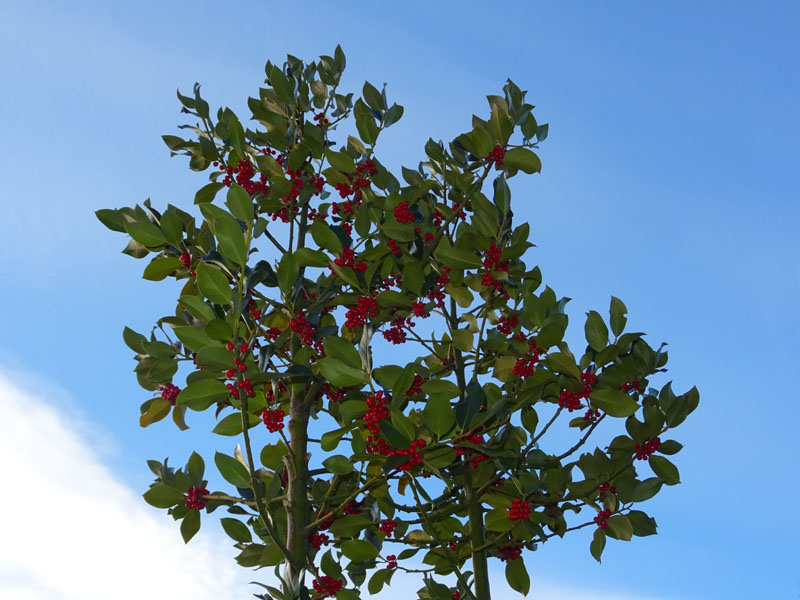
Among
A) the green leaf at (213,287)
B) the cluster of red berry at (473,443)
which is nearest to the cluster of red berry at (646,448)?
the cluster of red berry at (473,443)

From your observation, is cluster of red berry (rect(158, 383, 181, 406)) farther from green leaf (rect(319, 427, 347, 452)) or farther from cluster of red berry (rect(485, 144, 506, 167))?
cluster of red berry (rect(485, 144, 506, 167))

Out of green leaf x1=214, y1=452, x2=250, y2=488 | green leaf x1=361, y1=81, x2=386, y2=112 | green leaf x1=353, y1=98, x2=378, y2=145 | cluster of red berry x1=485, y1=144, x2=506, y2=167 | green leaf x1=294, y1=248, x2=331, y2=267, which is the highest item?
green leaf x1=361, y1=81, x2=386, y2=112

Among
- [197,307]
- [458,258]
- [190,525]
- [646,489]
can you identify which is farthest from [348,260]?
[646,489]

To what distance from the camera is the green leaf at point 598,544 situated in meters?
3.96

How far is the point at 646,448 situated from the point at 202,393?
7.40ft

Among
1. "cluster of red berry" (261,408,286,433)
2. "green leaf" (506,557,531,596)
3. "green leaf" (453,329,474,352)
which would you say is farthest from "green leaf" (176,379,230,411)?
"green leaf" (506,557,531,596)

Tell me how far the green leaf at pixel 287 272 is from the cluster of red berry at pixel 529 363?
1200mm

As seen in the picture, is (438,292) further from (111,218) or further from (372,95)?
(111,218)

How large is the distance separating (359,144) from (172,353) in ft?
5.31

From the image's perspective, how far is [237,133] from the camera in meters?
3.94

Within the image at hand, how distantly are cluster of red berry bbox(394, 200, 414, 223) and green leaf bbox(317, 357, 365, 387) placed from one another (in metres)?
1.03

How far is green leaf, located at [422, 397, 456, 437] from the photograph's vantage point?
10.2 ft

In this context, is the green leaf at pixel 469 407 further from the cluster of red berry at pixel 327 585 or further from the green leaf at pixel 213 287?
the cluster of red berry at pixel 327 585

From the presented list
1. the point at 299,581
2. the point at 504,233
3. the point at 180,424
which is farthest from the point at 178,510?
the point at 504,233
